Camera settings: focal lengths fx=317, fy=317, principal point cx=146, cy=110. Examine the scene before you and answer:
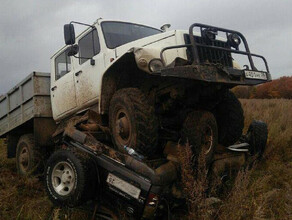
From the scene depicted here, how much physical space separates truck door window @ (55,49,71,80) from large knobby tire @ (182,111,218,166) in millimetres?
3003

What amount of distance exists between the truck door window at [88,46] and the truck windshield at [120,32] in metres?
0.21

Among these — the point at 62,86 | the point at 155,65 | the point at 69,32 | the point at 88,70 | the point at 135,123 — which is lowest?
the point at 135,123

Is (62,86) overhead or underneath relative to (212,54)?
overhead

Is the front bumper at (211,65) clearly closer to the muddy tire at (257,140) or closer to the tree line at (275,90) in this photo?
the muddy tire at (257,140)

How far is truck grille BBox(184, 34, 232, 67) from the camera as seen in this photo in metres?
4.02

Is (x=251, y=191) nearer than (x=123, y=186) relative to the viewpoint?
No

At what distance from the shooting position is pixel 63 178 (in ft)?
13.3

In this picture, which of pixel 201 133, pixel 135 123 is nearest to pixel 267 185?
pixel 201 133

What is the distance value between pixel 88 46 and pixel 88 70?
1.45ft

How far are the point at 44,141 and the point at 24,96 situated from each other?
131 centimetres

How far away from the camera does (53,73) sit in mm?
6527

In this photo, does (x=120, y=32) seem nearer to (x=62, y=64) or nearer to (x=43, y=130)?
(x=62, y=64)

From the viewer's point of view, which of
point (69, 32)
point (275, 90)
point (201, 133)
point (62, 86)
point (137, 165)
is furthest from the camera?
point (275, 90)

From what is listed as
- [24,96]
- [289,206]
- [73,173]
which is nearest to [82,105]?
[73,173]
